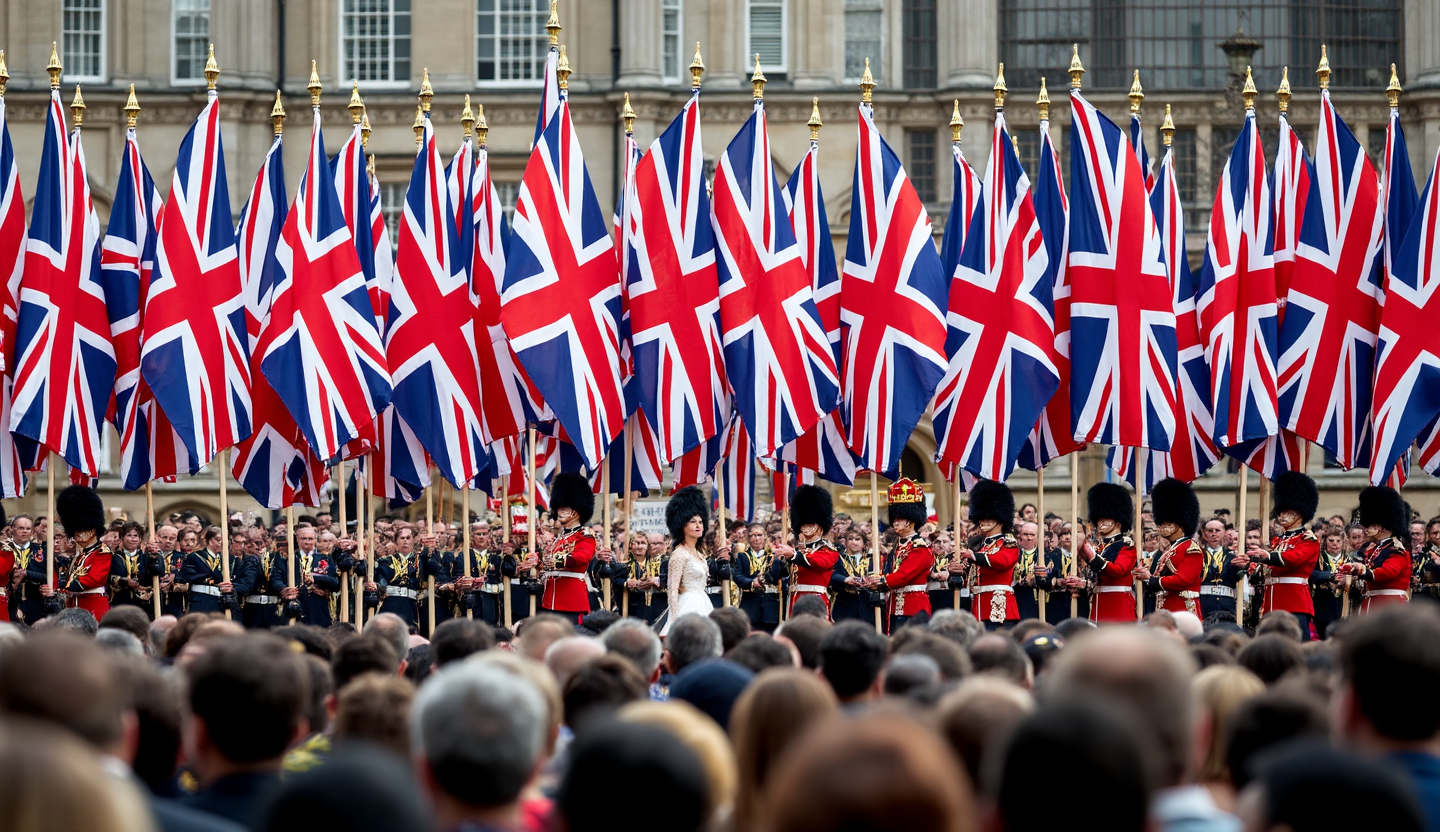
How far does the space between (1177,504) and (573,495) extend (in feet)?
17.0

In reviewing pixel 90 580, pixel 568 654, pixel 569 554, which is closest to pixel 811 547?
pixel 569 554

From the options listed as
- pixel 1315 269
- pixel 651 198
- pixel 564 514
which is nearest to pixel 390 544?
pixel 564 514

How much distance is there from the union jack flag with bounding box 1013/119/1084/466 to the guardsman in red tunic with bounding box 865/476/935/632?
1151 mm

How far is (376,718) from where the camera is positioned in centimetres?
613

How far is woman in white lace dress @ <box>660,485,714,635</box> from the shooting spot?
15.2 metres

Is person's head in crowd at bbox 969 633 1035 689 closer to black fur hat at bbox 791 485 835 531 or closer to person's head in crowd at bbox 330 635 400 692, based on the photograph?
person's head in crowd at bbox 330 635 400 692

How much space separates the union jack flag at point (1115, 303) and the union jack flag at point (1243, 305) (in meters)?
0.54

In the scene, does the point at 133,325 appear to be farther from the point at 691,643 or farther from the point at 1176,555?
the point at 691,643

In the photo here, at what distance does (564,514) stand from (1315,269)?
262 inches

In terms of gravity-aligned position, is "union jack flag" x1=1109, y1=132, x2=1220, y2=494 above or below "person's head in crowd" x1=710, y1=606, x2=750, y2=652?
above

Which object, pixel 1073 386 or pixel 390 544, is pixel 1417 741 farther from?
pixel 390 544

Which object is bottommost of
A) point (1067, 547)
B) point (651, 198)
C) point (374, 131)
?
point (1067, 547)

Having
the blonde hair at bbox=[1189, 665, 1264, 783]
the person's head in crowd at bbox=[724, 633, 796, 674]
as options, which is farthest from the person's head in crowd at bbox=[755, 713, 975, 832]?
the person's head in crowd at bbox=[724, 633, 796, 674]

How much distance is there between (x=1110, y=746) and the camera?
387cm
